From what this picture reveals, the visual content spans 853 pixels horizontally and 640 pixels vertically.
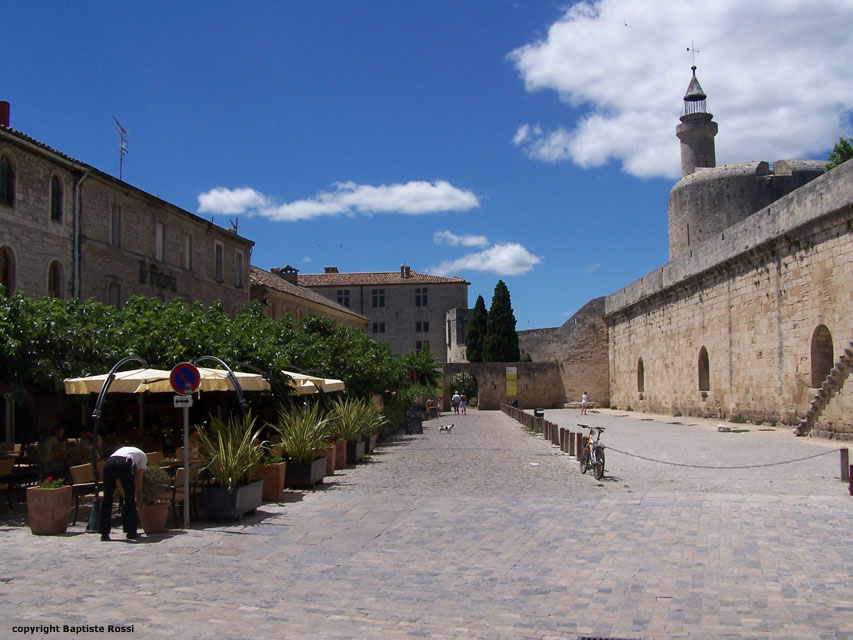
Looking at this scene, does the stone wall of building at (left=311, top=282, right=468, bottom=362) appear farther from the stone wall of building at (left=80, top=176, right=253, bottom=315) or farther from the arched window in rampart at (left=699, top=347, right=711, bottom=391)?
the arched window in rampart at (left=699, top=347, right=711, bottom=391)

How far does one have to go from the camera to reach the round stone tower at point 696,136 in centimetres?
4497

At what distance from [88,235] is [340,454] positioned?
10951 millimetres

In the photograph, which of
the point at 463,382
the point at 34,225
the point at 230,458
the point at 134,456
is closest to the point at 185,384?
the point at 230,458

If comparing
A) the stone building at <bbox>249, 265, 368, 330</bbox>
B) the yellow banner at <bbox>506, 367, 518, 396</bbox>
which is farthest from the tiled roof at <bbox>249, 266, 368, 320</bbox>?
the yellow banner at <bbox>506, 367, 518, 396</bbox>

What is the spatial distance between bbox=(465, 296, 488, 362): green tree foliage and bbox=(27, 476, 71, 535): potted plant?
178ft

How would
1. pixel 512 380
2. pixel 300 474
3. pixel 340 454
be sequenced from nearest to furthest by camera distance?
pixel 300 474 < pixel 340 454 < pixel 512 380

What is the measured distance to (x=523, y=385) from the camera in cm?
5094

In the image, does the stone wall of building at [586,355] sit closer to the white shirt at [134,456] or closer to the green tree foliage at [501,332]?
the green tree foliage at [501,332]

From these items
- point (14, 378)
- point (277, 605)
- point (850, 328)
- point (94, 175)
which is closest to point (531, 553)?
point (277, 605)

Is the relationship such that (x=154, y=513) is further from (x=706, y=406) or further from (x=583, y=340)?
(x=583, y=340)

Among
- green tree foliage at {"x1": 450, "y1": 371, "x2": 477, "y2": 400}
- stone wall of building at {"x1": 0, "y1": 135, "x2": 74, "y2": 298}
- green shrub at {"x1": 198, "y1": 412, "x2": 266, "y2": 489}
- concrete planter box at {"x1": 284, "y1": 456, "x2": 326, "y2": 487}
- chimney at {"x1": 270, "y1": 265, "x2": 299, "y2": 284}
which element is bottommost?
concrete planter box at {"x1": 284, "y1": 456, "x2": 326, "y2": 487}

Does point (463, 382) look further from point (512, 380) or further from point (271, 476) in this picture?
point (271, 476)

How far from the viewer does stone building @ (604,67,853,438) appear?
806 inches

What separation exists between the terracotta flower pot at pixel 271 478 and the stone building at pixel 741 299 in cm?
1394
